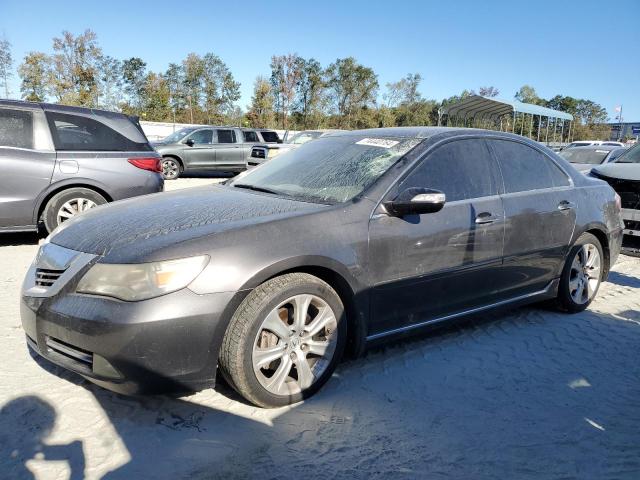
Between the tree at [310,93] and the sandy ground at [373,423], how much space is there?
47082 millimetres

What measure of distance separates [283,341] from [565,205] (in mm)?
2808

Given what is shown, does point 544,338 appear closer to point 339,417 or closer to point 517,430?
point 517,430

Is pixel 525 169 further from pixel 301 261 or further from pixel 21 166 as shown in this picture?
pixel 21 166

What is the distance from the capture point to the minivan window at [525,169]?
158 inches

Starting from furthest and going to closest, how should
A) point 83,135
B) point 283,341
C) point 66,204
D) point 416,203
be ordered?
point 83,135, point 66,204, point 416,203, point 283,341

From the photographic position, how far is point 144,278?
97.7 inches

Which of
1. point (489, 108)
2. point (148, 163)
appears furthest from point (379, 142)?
point (489, 108)

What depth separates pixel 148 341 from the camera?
2430mm

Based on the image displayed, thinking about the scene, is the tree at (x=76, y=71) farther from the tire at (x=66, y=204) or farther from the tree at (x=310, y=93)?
the tire at (x=66, y=204)

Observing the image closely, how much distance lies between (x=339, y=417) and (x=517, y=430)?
3.03ft

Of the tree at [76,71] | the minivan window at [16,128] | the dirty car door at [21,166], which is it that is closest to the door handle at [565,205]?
the dirty car door at [21,166]

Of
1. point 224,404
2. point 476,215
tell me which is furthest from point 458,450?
point 476,215

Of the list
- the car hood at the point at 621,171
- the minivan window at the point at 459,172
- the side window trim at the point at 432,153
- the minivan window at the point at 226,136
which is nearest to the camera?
the side window trim at the point at 432,153

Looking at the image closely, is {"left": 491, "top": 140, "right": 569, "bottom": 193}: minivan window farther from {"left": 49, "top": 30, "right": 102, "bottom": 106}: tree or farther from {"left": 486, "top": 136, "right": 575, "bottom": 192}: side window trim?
{"left": 49, "top": 30, "right": 102, "bottom": 106}: tree
